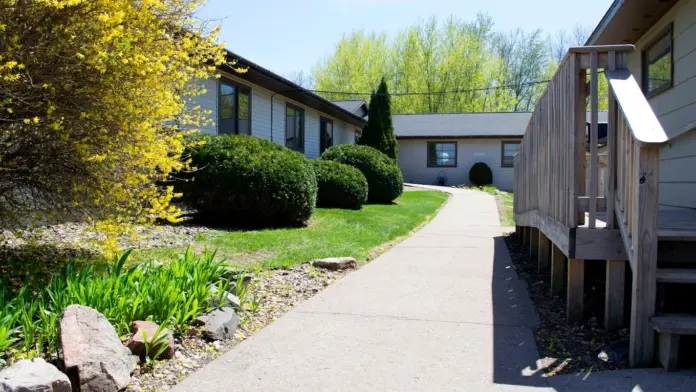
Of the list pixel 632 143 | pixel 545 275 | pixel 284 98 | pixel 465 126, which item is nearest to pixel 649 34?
pixel 545 275

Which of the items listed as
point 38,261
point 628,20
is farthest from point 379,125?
point 38,261

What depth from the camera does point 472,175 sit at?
32.1m

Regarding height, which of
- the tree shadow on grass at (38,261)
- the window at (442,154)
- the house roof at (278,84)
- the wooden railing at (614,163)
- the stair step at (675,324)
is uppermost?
the house roof at (278,84)

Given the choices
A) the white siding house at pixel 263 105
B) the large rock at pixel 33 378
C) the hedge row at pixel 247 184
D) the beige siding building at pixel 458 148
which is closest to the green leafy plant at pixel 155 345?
the large rock at pixel 33 378

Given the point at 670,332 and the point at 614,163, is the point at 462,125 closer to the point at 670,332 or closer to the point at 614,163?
the point at 614,163

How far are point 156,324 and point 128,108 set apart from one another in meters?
1.85

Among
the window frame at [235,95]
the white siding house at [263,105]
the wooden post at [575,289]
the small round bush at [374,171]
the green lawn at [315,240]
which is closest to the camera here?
the wooden post at [575,289]

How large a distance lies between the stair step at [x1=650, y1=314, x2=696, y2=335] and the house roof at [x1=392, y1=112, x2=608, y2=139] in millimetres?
29516

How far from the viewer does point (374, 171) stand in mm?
17422

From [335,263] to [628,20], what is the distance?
206 inches

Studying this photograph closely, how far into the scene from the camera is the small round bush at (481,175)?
31.9 m

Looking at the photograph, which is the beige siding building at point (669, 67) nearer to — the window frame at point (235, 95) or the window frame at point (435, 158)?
the window frame at point (235, 95)

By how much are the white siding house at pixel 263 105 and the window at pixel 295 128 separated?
8cm

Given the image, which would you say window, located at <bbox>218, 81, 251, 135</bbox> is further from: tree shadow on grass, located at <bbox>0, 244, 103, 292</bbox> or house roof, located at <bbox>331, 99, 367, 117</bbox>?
house roof, located at <bbox>331, 99, 367, 117</bbox>
